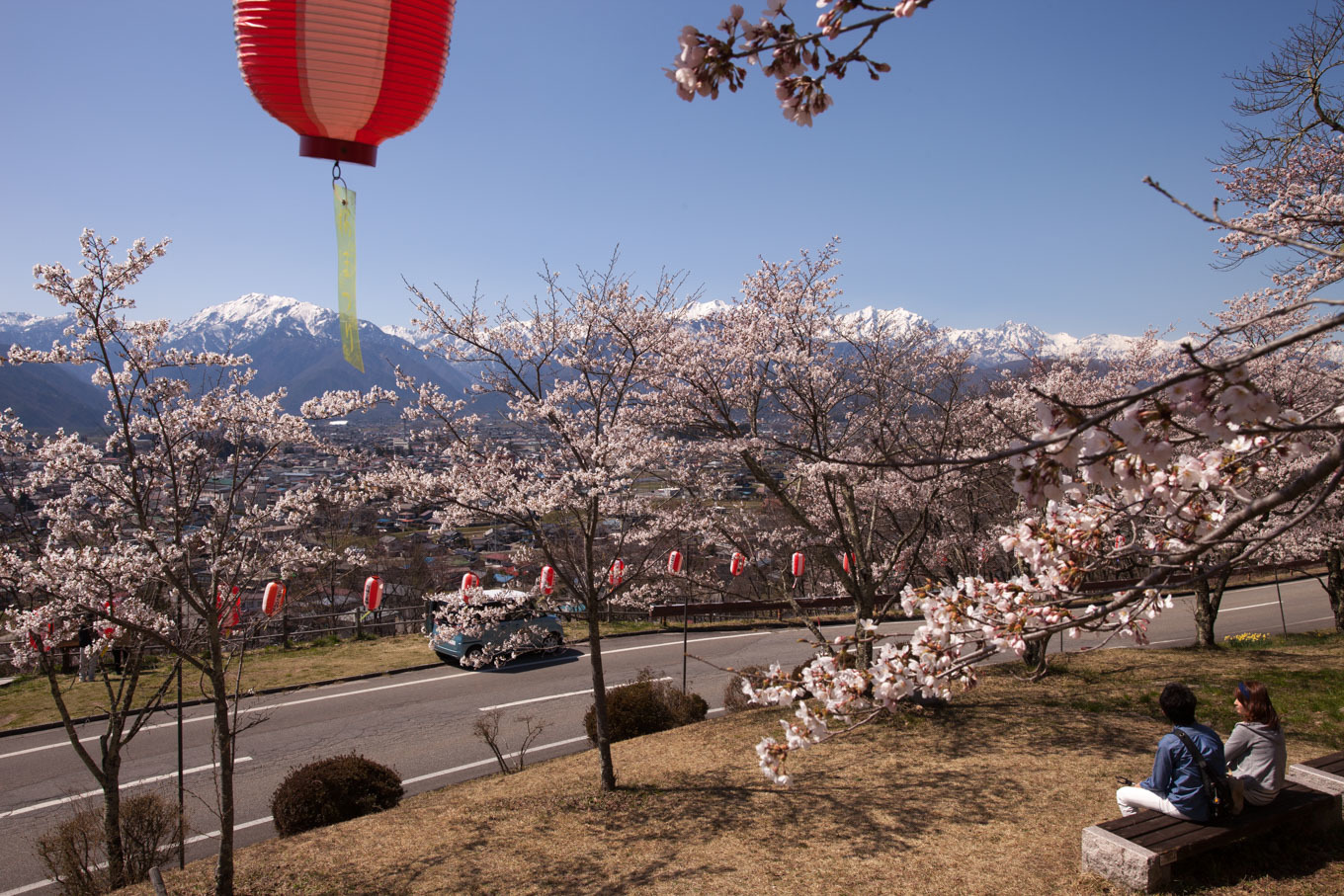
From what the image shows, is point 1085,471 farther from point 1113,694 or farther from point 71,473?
point 1113,694

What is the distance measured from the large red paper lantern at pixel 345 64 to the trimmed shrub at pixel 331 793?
20.8 ft

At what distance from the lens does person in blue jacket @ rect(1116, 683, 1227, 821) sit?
416 cm

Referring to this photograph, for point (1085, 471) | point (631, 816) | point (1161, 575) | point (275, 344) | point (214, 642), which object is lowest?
point (631, 816)

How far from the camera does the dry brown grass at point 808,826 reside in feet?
15.9

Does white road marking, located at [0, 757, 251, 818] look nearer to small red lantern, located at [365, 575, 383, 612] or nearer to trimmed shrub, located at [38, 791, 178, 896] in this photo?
trimmed shrub, located at [38, 791, 178, 896]

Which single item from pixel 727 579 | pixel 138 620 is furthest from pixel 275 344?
pixel 138 620

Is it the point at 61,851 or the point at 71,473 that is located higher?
the point at 71,473

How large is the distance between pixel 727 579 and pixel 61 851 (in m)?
22.9

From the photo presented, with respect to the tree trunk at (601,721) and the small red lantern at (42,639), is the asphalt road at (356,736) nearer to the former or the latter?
the tree trunk at (601,721)

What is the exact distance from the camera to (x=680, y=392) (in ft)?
28.8

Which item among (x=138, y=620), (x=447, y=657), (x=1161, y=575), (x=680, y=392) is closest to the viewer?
(x=1161, y=575)

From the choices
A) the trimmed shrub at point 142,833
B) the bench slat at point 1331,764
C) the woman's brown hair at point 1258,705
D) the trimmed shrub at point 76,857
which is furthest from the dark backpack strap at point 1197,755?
the trimmed shrub at point 76,857

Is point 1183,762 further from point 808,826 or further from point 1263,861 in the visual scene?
point 808,826

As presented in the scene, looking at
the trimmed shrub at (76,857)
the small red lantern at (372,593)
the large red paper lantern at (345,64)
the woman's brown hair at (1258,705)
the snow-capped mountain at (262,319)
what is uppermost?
the snow-capped mountain at (262,319)
